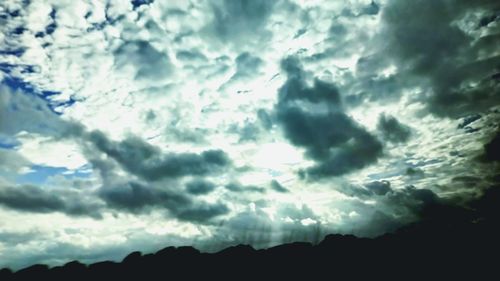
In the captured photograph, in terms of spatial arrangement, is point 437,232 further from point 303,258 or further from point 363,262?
point 303,258

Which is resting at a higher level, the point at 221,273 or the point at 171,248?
the point at 171,248

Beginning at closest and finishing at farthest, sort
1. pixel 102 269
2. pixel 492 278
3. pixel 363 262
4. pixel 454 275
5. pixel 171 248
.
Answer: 1. pixel 492 278
2. pixel 454 275
3. pixel 363 262
4. pixel 102 269
5. pixel 171 248

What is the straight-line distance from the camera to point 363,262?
13688cm

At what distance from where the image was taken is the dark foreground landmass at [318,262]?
132500mm

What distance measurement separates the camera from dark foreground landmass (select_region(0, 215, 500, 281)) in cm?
13250

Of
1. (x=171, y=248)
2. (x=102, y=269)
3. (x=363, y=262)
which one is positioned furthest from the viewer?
(x=171, y=248)

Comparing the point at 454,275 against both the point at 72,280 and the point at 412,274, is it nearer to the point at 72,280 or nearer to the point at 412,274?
the point at 412,274

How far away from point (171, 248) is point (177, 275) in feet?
54.2

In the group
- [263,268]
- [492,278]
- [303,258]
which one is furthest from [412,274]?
[263,268]

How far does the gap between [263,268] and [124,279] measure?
199 ft

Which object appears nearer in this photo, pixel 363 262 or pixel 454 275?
pixel 454 275

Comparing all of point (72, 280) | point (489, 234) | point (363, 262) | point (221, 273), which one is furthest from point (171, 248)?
point (489, 234)

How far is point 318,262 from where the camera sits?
143000mm

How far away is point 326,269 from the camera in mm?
137375
